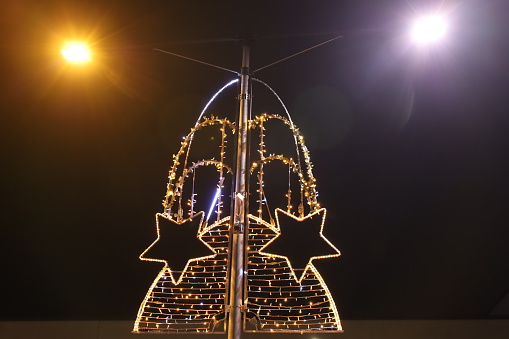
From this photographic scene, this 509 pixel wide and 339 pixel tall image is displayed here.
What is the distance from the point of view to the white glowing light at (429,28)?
5.20 feet

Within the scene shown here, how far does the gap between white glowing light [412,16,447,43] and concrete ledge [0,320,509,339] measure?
1.99 m

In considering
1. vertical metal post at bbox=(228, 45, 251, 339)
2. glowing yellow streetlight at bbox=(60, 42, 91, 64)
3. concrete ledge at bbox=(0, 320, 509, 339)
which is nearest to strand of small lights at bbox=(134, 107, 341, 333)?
vertical metal post at bbox=(228, 45, 251, 339)

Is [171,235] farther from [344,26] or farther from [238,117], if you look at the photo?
[344,26]

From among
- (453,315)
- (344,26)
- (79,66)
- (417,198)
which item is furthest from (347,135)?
(453,315)

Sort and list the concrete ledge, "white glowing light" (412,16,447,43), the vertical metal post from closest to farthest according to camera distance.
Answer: the vertical metal post, "white glowing light" (412,16,447,43), the concrete ledge

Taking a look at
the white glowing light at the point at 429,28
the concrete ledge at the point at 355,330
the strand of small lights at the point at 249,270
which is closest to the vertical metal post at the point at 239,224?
the strand of small lights at the point at 249,270

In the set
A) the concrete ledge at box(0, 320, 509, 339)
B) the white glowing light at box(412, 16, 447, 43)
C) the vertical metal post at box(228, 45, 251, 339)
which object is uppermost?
the white glowing light at box(412, 16, 447, 43)

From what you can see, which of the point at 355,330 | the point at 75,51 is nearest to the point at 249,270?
the point at 75,51

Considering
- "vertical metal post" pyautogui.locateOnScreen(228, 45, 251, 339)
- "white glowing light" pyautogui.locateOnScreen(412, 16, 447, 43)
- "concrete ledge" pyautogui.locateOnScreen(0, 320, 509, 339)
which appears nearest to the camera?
"vertical metal post" pyautogui.locateOnScreen(228, 45, 251, 339)

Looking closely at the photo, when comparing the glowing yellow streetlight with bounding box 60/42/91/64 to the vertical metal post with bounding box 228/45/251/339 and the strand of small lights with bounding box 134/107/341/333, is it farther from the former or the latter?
the vertical metal post with bounding box 228/45/251/339

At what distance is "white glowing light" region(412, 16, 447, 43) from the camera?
159 centimetres

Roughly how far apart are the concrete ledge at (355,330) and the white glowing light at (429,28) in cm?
199

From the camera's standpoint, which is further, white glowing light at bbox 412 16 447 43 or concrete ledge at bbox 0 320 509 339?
concrete ledge at bbox 0 320 509 339

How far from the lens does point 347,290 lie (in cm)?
283
